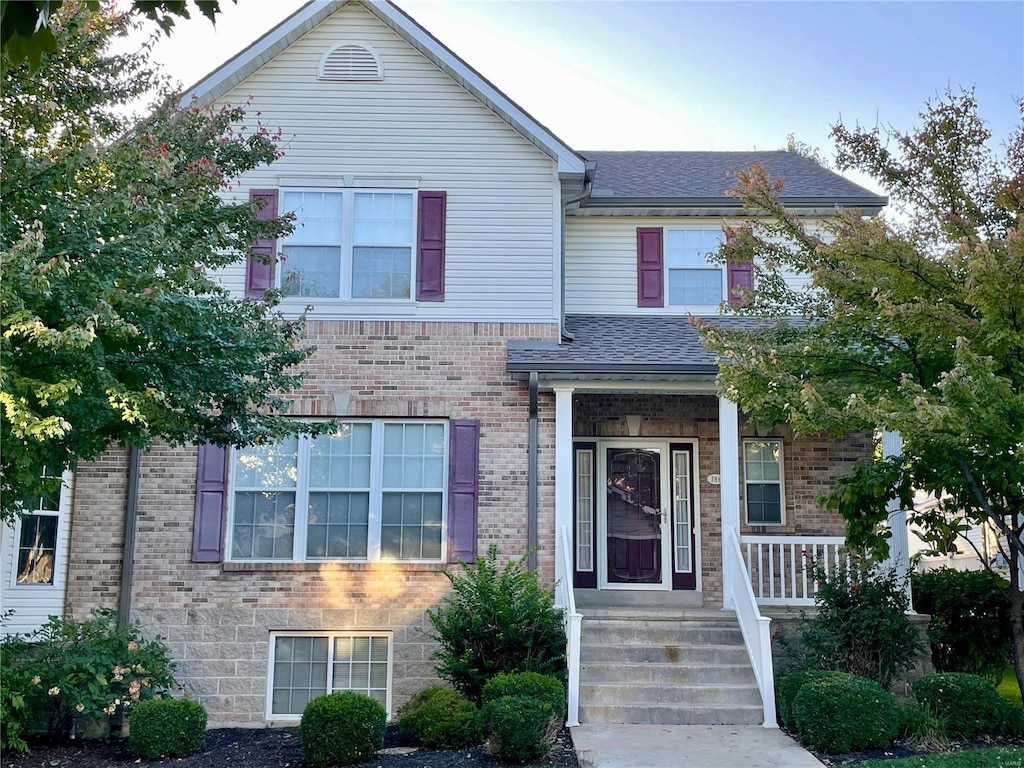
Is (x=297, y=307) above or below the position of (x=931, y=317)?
above

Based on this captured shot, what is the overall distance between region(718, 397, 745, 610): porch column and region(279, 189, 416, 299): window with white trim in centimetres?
409

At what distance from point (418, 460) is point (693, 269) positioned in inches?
190

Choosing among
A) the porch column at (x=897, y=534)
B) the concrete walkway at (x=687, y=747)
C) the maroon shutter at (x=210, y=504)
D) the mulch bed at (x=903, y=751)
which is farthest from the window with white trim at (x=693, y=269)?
the mulch bed at (x=903, y=751)

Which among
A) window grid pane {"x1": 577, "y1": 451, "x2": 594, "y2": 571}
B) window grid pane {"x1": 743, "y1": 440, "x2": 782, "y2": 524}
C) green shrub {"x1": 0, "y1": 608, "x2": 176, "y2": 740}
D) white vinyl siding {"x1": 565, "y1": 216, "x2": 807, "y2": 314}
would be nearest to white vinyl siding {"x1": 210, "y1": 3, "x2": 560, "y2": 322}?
white vinyl siding {"x1": 565, "y1": 216, "x2": 807, "y2": 314}

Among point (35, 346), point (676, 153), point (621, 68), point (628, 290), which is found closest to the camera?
point (35, 346)

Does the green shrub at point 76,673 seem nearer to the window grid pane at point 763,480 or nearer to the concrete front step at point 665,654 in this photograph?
the concrete front step at point 665,654

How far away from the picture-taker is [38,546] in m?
11.3

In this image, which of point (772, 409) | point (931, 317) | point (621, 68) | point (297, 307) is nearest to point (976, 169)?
point (931, 317)

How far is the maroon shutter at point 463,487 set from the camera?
1130 centimetres

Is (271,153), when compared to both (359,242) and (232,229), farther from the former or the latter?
(359,242)

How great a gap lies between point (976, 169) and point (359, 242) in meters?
6.86

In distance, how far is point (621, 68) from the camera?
1177cm

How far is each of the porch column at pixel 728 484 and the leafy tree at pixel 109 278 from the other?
5025mm

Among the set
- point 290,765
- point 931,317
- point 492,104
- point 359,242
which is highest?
point 492,104
